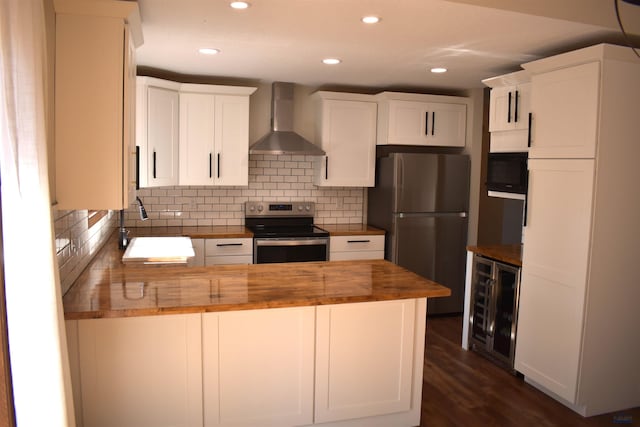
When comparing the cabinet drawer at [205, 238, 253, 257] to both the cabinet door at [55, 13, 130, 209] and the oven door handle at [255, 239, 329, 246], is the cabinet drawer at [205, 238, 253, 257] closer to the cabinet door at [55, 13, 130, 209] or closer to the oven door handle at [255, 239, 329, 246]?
the oven door handle at [255, 239, 329, 246]

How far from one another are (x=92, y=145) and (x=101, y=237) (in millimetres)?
1739

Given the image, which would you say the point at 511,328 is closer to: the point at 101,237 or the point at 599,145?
the point at 599,145

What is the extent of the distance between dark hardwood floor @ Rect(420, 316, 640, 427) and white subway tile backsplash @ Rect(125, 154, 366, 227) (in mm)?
Answer: 1945

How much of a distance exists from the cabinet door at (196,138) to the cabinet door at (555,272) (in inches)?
110

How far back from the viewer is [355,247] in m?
4.96

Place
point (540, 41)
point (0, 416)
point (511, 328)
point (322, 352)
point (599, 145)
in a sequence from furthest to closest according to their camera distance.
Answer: point (511, 328), point (540, 41), point (599, 145), point (322, 352), point (0, 416)

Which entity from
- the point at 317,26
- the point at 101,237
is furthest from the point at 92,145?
the point at 101,237

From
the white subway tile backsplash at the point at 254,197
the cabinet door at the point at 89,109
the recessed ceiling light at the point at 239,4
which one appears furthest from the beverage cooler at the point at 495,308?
the cabinet door at the point at 89,109

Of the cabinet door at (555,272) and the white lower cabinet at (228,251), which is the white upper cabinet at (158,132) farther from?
the cabinet door at (555,272)

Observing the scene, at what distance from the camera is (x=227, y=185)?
4.85 m

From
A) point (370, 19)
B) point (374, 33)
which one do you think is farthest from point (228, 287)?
point (374, 33)

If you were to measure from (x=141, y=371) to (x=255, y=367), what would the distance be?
0.54 meters

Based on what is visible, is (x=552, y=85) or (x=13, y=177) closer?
(x=13, y=177)

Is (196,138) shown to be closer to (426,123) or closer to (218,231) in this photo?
(218,231)
